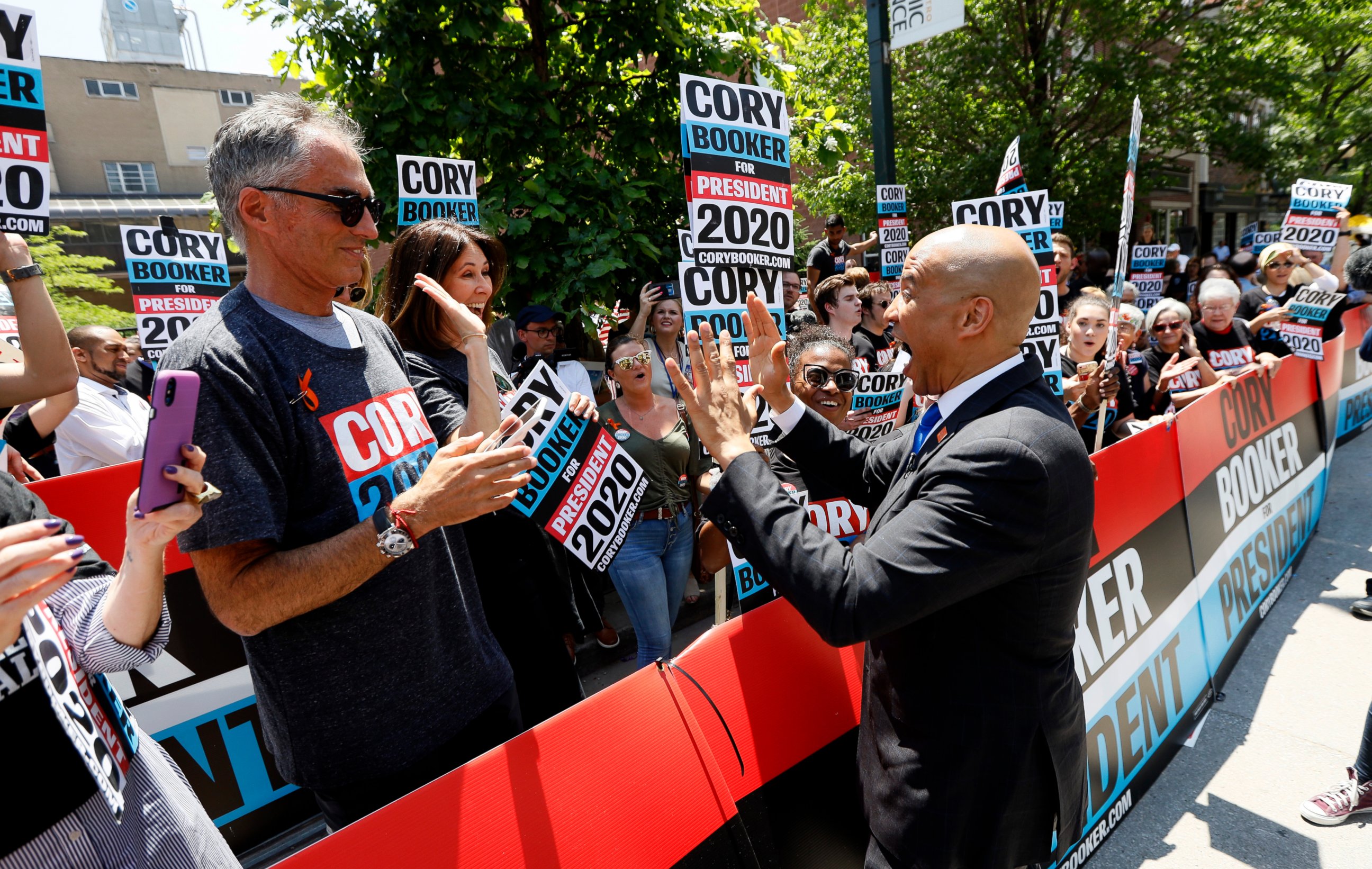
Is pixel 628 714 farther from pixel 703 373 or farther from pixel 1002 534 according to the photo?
pixel 1002 534

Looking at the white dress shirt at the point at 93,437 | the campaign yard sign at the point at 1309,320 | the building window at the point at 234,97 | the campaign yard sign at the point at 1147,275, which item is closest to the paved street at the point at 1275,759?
the campaign yard sign at the point at 1309,320

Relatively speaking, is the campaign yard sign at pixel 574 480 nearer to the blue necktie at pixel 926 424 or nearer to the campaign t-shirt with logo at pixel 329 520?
the campaign t-shirt with logo at pixel 329 520

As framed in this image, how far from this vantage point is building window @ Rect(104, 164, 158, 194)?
121 ft

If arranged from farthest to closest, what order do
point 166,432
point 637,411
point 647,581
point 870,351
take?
1. point 870,351
2. point 637,411
3. point 647,581
4. point 166,432

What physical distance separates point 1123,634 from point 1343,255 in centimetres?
837

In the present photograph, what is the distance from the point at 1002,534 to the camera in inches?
60.6

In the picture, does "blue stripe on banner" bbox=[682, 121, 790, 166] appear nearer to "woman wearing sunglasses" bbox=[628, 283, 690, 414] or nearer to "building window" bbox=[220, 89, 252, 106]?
"woman wearing sunglasses" bbox=[628, 283, 690, 414]

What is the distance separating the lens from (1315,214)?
716 centimetres

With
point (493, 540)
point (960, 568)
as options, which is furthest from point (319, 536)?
point (960, 568)

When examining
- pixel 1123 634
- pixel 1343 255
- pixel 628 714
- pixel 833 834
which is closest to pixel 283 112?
pixel 628 714

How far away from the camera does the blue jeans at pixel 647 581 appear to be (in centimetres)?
404

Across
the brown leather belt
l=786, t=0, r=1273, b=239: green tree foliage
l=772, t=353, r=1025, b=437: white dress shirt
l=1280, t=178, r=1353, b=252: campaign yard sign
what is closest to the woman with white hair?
l=1280, t=178, r=1353, b=252: campaign yard sign

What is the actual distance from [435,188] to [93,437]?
2411 millimetres

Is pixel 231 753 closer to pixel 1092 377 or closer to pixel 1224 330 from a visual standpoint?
pixel 1092 377
